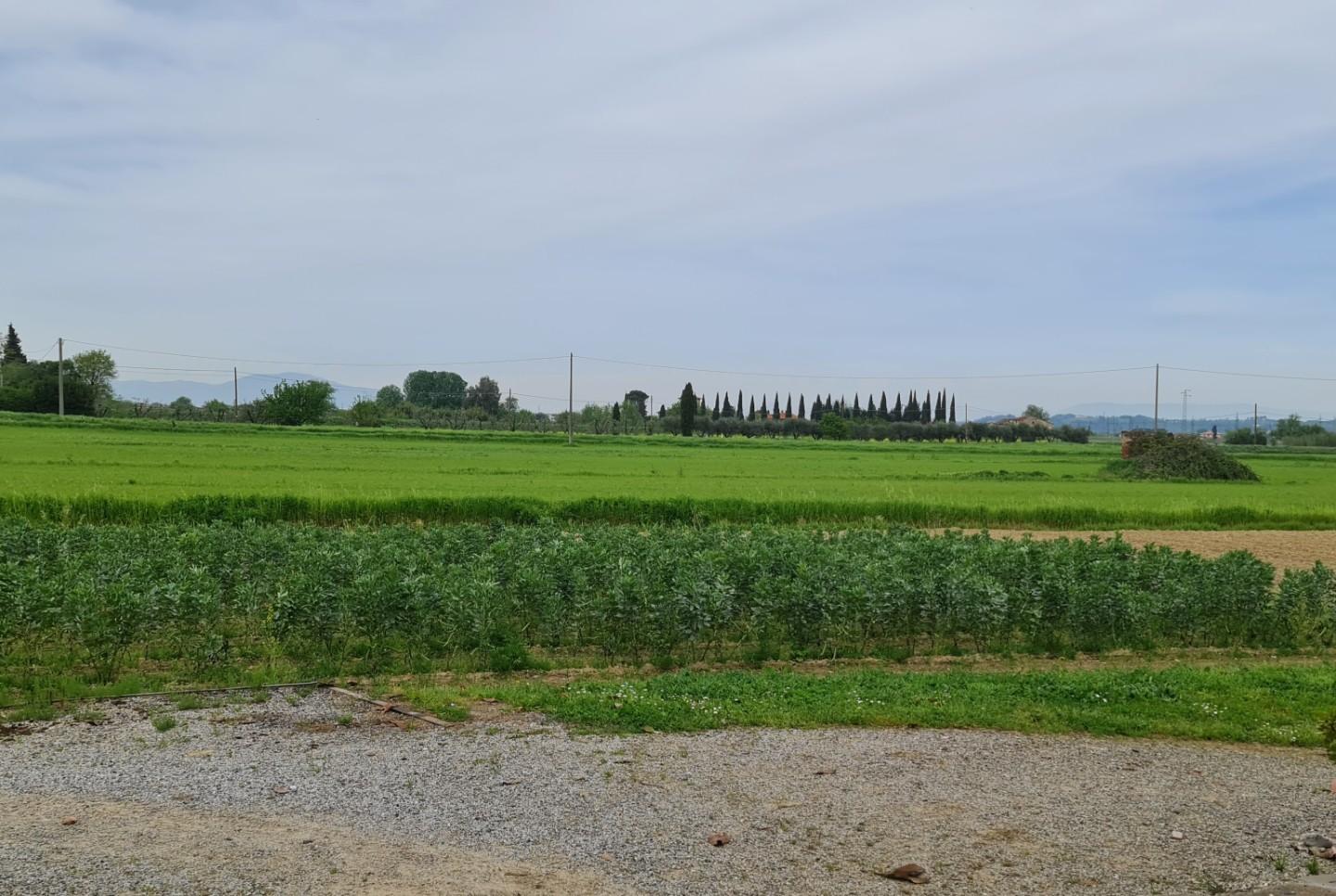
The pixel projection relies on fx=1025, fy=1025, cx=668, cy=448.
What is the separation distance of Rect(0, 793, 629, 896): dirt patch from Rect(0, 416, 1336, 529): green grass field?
68.6 feet

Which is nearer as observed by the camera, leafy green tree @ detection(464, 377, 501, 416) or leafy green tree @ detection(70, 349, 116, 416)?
leafy green tree @ detection(70, 349, 116, 416)

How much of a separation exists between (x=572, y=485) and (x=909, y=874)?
31.2 metres

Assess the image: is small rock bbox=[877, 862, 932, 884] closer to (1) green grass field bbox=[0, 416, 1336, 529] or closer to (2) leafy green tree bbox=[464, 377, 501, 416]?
(1) green grass field bbox=[0, 416, 1336, 529]

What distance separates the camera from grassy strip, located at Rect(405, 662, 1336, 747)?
32.6 feet

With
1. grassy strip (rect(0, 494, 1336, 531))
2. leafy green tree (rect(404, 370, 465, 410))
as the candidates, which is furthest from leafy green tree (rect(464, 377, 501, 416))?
grassy strip (rect(0, 494, 1336, 531))

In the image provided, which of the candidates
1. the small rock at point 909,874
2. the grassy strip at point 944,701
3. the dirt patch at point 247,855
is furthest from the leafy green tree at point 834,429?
the dirt patch at point 247,855

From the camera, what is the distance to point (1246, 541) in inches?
1179

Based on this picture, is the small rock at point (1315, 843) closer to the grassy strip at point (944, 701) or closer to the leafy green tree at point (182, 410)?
the grassy strip at point (944, 701)

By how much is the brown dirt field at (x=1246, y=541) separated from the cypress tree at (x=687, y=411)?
95551 millimetres

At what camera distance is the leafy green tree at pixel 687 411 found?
12812cm

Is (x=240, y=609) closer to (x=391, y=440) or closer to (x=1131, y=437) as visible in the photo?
(x=1131, y=437)

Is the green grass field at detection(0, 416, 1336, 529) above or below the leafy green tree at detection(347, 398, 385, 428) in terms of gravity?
below

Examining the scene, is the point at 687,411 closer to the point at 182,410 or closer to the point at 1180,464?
the point at 182,410

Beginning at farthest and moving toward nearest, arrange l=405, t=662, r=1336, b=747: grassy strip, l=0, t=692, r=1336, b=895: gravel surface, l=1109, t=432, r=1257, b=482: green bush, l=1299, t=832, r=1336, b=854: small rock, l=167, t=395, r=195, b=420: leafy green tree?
1. l=167, t=395, r=195, b=420: leafy green tree
2. l=1109, t=432, r=1257, b=482: green bush
3. l=405, t=662, r=1336, b=747: grassy strip
4. l=1299, t=832, r=1336, b=854: small rock
5. l=0, t=692, r=1336, b=895: gravel surface
